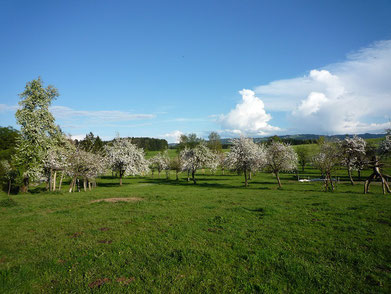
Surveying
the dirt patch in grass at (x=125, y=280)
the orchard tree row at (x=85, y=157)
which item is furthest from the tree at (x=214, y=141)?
the dirt patch in grass at (x=125, y=280)

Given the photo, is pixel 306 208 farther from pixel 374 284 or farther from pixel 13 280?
pixel 13 280

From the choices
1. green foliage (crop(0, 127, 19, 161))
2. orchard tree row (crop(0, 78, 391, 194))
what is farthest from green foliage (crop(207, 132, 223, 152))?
green foliage (crop(0, 127, 19, 161))

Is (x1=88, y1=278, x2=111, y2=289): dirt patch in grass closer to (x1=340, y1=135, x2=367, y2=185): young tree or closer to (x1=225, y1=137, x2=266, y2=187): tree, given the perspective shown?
(x1=225, y1=137, x2=266, y2=187): tree

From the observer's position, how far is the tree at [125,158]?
52000 mm

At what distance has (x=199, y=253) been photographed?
1027 centimetres

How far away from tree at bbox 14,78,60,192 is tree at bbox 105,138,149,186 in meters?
16.7

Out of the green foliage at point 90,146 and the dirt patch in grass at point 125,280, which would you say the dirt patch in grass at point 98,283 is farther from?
the green foliage at point 90,146

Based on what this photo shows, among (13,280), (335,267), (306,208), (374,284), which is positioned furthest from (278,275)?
(306,208)

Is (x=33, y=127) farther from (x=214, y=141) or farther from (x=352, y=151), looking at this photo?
(x=214, y=141)

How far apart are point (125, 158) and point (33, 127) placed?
69.6 feet

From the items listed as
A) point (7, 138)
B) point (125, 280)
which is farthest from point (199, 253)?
point (7, 138)

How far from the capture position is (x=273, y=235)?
41.2 feet

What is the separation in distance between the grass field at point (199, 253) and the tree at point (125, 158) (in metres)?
35.2

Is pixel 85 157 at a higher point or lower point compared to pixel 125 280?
higher
